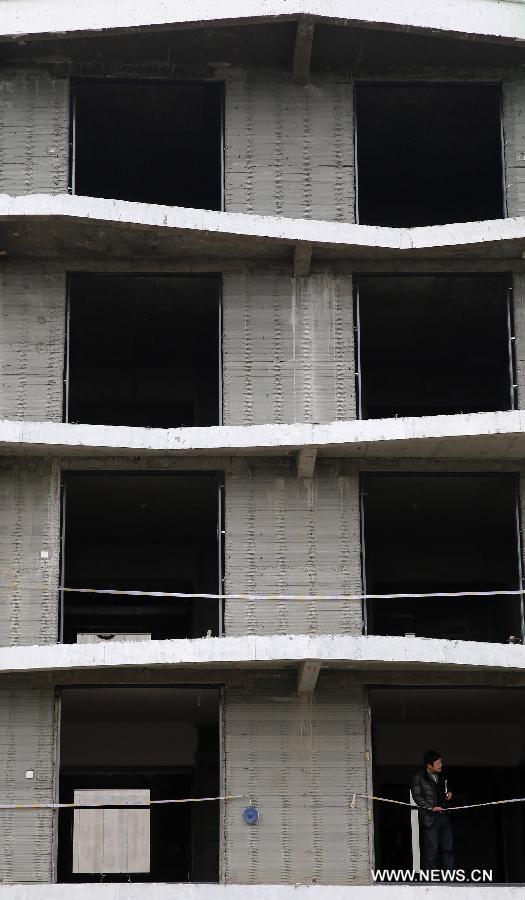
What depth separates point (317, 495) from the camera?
24.4m

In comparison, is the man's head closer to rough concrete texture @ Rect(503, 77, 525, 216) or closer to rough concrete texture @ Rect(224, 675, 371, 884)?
rough concrete texture @ Rect(224, 675, 371, 884)

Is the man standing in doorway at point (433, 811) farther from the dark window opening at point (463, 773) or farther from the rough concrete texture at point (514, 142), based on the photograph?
the rough concrete texture at point (514, 142)

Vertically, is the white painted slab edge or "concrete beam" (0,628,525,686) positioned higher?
the white painted slab edge

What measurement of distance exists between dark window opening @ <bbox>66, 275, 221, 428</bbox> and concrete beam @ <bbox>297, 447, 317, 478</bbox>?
3.89 meters

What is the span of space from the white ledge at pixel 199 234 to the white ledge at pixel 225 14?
9.54ft

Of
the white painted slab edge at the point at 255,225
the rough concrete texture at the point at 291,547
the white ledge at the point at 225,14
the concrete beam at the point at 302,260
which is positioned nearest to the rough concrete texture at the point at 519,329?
the white painted slab edge at the point at 255,225

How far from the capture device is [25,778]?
23125mm

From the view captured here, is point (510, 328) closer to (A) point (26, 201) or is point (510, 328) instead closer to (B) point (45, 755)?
(A) point (26, 201)

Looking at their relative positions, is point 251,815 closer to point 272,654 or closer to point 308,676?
point 308,676

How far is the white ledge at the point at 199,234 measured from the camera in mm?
24344

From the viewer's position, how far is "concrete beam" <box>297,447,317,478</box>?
78.7 feet

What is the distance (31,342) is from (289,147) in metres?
5.38

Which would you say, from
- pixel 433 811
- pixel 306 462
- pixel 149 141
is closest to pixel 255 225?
pixel 306 462

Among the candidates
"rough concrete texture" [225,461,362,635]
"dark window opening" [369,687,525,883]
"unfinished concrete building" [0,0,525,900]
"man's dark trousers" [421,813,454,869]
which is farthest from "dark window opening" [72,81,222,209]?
"man's dark trousers" [421,813,454,869]
